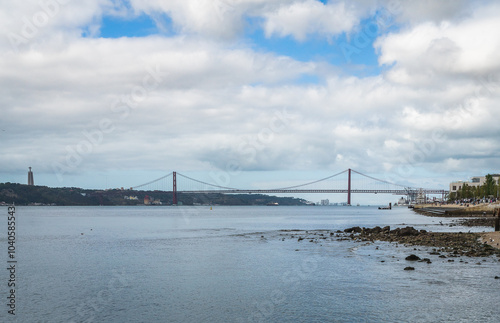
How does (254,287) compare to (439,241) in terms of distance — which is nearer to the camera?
(254,287)

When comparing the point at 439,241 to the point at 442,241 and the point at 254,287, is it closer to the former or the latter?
the point at 442,241

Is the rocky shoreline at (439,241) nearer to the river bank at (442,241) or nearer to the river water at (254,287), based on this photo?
the river bank at (442,241)

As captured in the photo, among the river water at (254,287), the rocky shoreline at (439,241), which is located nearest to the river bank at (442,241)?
the rocky shoreline at (439,241)

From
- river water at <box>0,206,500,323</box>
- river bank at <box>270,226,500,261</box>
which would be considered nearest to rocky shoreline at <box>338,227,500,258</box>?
river bank at <box>270,226,500,261</box>

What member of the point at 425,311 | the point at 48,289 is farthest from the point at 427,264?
the point at 48,289

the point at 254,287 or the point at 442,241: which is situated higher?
the point at 442,241

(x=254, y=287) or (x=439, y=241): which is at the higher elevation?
(x=439, y=241)

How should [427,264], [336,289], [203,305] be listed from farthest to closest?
[427,264]
[336,289]
[203,305]

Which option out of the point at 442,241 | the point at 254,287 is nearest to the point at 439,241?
the point at 442,241

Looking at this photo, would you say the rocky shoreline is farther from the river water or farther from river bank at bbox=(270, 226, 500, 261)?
the river water

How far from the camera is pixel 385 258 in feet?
95.4

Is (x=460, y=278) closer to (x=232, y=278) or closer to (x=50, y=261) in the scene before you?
(x=232, y=278)

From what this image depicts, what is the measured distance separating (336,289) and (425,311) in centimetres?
466

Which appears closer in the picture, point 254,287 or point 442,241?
point 254,287
